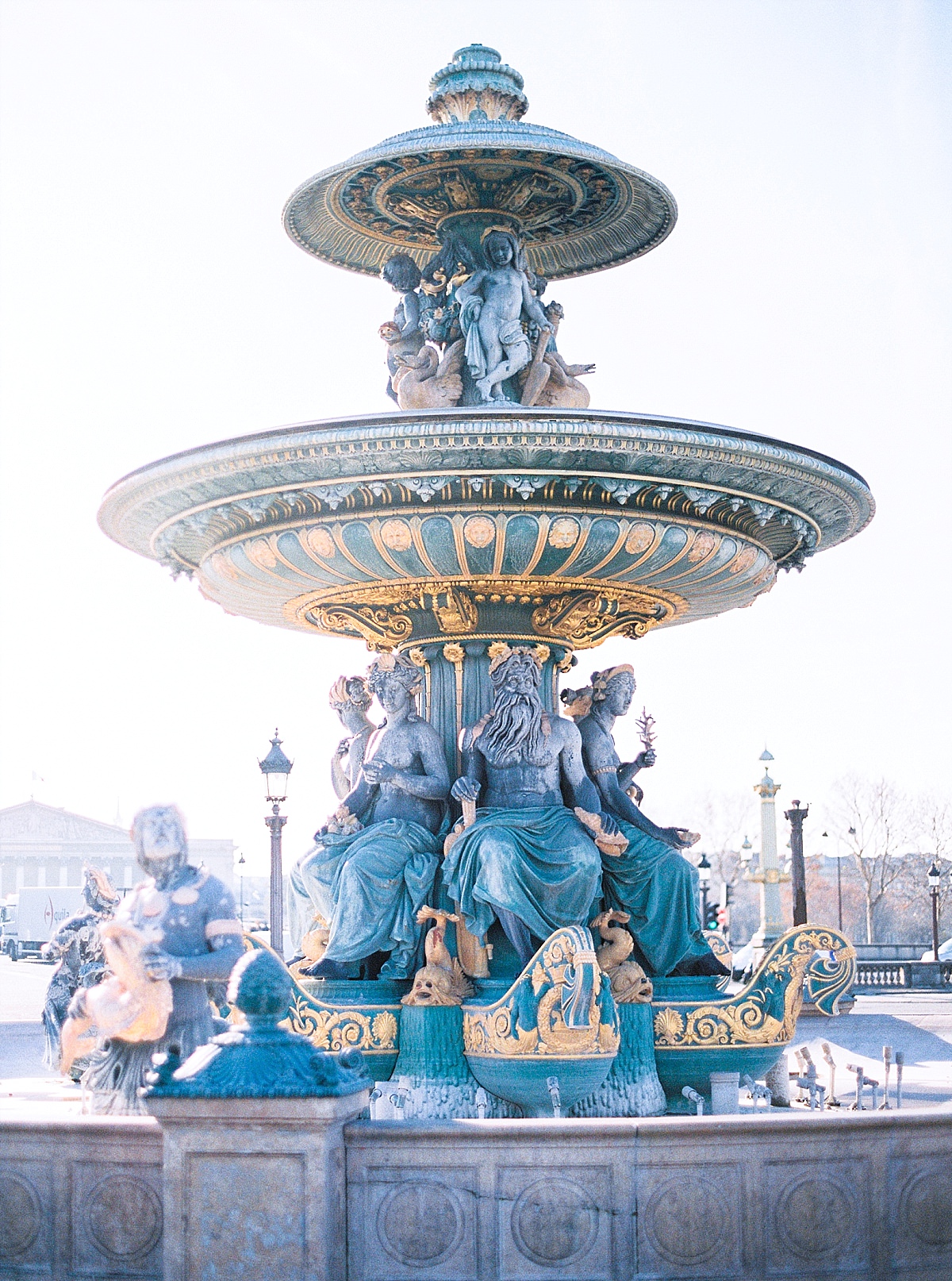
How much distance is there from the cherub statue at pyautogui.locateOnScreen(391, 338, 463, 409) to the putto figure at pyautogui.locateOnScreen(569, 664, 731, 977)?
188 cm

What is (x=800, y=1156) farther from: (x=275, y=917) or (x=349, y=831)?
(x=275, y=917)

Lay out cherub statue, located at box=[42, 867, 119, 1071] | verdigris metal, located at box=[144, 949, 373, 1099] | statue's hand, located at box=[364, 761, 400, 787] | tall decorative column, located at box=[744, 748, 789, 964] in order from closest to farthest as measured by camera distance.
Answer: verdigris metal, located at box=[144, 949, 373, 1099]
statue's hand, located at box=[364, 761, 400, 787]
cherub statue, located at box=[42, 867, 119, 1071]
tall decorative column, located at box=[744, 748, 789, 964]

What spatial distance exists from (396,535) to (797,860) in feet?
68.7

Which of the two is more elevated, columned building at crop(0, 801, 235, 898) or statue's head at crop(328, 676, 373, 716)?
statue's head at crop(328, 676, 373, 716)

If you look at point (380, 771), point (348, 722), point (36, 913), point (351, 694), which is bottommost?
point (36, 913)

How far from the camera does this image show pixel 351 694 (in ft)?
31.3

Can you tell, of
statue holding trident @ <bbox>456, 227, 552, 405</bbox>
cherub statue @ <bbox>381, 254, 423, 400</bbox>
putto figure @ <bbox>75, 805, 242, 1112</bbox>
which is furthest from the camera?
cherub statue @ <bbox>381, 254, 423, 400</bbox>

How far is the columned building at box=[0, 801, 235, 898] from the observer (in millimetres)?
101812

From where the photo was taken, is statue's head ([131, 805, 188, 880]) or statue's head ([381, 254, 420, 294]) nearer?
statue's head ([131, 805, 188, 880])

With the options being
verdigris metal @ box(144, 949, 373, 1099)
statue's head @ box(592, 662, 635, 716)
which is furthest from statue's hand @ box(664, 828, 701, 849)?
verdigris metal @ box(144, 949, 373, 1099)

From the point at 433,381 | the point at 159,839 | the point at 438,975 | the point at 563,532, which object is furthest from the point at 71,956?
the point at 159,839

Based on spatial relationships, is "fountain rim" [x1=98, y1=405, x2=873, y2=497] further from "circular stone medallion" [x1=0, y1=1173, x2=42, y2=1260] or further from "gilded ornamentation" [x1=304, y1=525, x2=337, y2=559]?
"circular stone medallion" [x1=0, y1=1173, x2=42, y2=1260]

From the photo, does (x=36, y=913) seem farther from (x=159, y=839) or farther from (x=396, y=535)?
(x=159, y=839)

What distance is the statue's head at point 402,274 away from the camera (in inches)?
385
